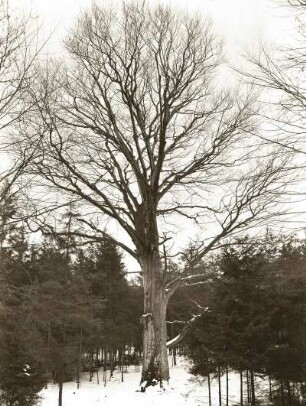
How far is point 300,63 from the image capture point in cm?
577

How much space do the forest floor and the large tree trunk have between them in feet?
1.29

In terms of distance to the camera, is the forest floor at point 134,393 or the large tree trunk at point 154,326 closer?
the forest floor at point 134,393

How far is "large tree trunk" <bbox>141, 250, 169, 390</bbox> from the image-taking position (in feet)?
34.6

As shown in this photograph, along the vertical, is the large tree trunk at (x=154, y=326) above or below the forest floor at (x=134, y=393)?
above

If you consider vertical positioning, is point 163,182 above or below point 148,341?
above

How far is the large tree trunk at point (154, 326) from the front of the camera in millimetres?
10555

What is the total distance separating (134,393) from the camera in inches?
415

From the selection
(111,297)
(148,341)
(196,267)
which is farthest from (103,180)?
(111,297)

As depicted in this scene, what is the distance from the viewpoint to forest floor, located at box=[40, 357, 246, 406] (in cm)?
973

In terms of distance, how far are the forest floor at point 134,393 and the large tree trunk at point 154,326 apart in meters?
0.39

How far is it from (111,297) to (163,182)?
2972 cm

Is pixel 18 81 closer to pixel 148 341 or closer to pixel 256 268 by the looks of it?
pixel 148 341

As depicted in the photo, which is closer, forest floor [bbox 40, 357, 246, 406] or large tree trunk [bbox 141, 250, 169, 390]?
forest floor [bbox 40, 357, 246, 406]

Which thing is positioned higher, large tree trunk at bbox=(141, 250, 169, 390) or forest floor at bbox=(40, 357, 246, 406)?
large tree trunk at bbox=(141, 250, 169, 390)
